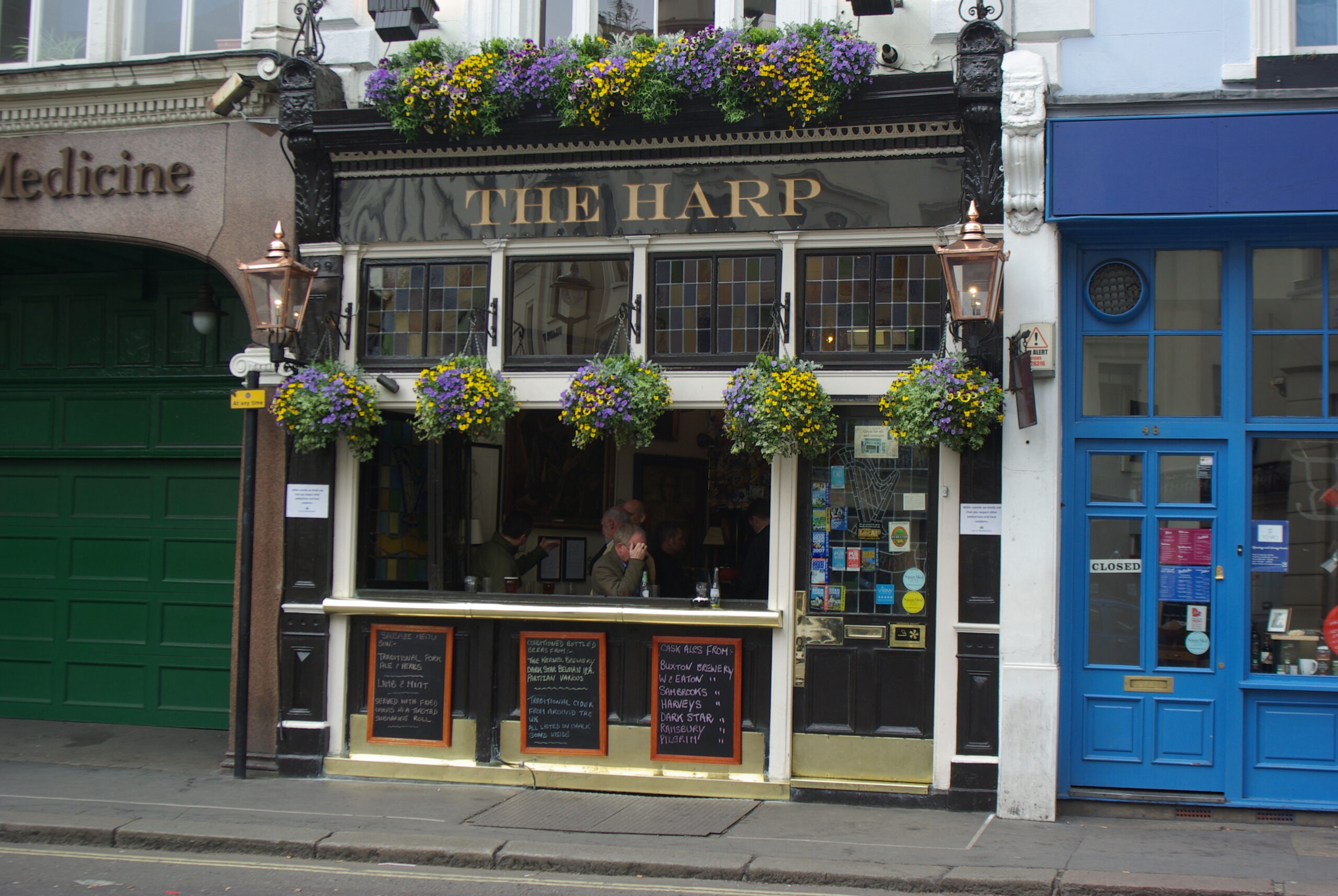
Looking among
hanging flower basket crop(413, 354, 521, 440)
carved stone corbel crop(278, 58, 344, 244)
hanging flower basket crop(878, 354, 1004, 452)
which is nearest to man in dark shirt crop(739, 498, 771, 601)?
hanging flower basket crop(878, 354, 1004, 452)

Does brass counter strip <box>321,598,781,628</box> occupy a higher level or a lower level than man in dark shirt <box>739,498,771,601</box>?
lower

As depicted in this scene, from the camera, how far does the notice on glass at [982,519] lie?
768 cm

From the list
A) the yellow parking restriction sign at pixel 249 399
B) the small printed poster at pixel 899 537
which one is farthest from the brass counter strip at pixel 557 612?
the yellow parking restriction sign at pixel 249 399

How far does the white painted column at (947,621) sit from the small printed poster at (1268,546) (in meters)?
1.98

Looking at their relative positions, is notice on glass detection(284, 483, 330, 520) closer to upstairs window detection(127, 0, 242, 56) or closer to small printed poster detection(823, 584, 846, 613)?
upstairs window detection(127, 0, 242, 56)

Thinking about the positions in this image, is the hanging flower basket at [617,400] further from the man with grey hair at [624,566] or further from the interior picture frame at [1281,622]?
the interior picture frame at [1281,622]

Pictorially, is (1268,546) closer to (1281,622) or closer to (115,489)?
(1281,622)

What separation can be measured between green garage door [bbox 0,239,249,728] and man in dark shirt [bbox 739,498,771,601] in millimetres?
4905

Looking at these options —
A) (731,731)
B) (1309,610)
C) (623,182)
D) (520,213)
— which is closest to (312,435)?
(520,213)

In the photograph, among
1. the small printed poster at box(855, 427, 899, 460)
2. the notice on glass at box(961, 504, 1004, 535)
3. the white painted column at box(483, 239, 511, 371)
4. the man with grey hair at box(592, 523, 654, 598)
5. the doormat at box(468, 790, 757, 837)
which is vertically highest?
the white painted column at box(483, 239, 511, 371)

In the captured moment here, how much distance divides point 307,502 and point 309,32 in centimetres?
383

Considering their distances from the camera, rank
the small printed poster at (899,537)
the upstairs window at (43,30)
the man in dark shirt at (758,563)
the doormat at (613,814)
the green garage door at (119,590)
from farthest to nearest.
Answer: the green garage door at (119,590), the upstairs window at (43,30), the man in dark shirt at (758,563), the small printed poster at (899,537), the doormat at (613,814)

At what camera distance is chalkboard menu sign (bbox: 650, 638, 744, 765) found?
26.7 feet

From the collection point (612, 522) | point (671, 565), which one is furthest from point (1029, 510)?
point (612, 522)
